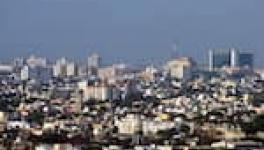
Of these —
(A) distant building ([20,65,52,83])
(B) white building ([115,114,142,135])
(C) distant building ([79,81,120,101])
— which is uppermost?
(A) distant building ([20,65,52,83])

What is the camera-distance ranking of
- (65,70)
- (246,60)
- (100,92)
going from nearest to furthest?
1. (100,92)
2. (65,70)
3. (246,60)

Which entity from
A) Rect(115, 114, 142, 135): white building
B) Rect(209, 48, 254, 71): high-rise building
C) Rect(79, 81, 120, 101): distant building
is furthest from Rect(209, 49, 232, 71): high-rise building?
Rect(115, 114, 142, 135): white building

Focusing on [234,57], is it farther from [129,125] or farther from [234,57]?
[129,125]

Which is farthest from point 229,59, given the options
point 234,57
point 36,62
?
point 36,62

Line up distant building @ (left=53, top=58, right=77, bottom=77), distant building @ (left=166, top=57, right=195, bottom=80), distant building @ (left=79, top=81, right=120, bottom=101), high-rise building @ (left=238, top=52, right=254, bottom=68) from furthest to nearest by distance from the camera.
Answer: high-rise building @ (left=238, top=52, right=254, bottom=68) < distant building @ (left=53, top=58, right=77, bottom=77) < distant building @ (left=166, top=57, right=195, bottom=80) < distant building @ (left=79, top=81, right=120, bottom=101)

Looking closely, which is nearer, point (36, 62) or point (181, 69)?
point (181, 69)

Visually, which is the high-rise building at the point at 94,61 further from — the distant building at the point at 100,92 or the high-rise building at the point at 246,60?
the distant building at the point at 100,92

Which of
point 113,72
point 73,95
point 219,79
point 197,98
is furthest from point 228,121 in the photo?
point 113,72

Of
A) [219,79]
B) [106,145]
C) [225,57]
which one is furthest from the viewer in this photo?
[225,57]

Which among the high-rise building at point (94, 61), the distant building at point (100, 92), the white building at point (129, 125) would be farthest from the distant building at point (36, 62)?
the white building at point (129, 125)

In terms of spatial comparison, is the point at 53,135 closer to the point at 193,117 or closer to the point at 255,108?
the point at 193,117

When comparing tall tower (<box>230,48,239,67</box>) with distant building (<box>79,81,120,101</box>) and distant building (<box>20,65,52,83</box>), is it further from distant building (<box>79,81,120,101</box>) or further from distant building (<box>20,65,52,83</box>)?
distant building (<box>79,81,120,101</box>)
